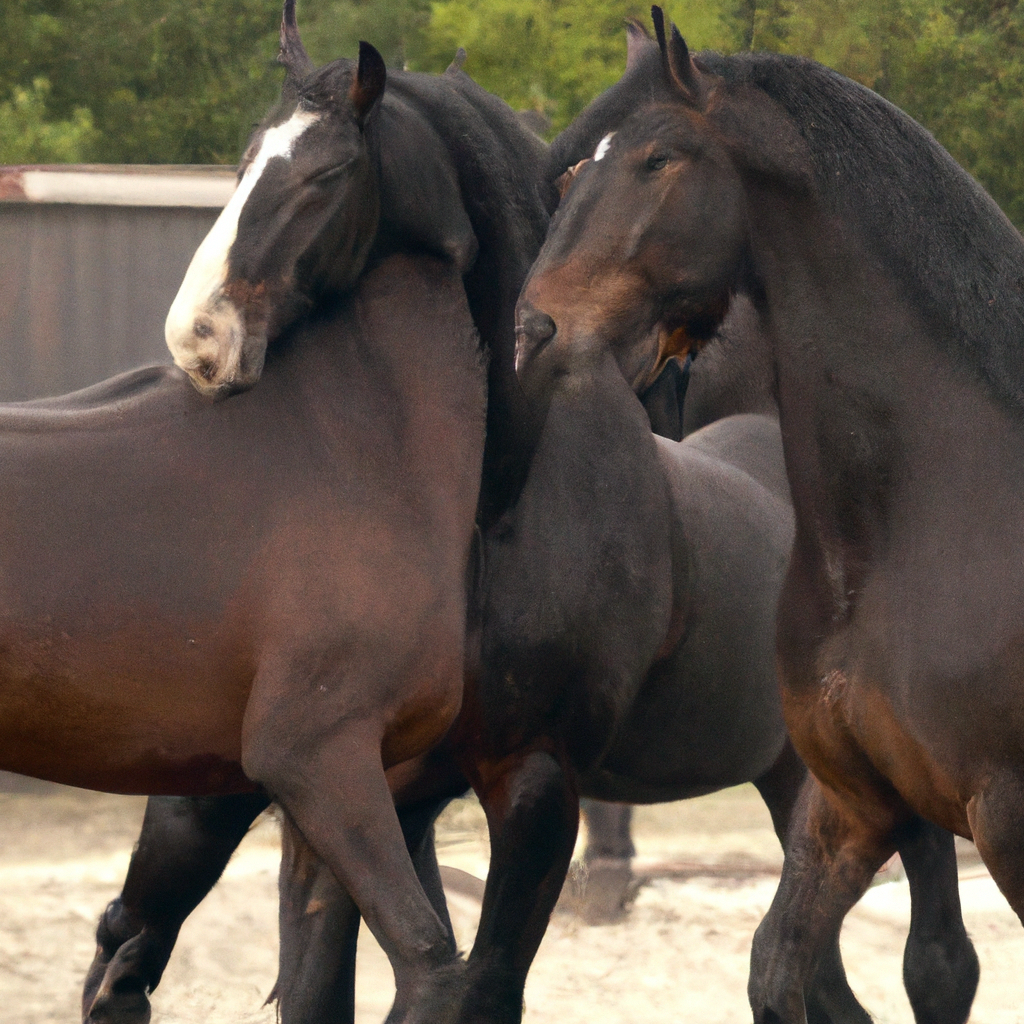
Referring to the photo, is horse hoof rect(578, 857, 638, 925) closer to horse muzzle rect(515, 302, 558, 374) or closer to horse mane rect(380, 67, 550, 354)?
horse mane rect(380, 67, 550, 354)

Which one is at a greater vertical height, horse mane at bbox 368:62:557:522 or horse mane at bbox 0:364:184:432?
horse mane at bbox 368:62:557:522

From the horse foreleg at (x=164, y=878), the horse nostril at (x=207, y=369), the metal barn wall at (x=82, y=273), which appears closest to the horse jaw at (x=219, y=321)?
the horse nostril at (x=207, y=369)

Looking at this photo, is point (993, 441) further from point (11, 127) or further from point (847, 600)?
point (11, 127)

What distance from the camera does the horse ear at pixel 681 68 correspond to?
298cm

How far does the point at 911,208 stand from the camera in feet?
9.67

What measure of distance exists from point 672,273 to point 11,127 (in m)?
15.7

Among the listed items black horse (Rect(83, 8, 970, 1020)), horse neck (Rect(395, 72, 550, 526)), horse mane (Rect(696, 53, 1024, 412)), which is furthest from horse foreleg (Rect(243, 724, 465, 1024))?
horse mane (Rect(696, 53, 1024, 412))

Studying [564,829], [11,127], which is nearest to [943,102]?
[11,127]

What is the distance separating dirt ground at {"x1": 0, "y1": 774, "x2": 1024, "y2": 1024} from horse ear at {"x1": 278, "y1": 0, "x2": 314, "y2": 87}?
2.63m

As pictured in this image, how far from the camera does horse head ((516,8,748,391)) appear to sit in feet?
9.73

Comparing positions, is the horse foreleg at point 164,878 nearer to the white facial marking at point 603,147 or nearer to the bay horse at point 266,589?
the bay horse at point 266,589

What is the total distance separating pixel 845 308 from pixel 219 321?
3.95ft

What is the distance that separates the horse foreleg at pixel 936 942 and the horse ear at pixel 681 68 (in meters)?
1.59

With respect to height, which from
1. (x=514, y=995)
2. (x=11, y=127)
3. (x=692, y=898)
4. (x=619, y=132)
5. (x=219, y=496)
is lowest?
(x=11, y=127)
